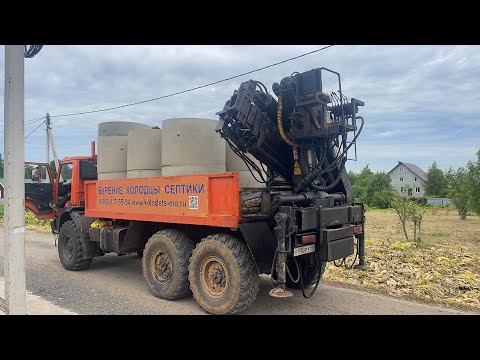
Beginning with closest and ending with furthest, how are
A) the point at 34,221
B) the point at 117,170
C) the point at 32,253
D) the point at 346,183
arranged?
the point at 346,183 → the point at 117,170 → the point at 32,253 → the point at 34,221

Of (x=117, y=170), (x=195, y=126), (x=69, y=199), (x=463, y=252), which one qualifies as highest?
(x=195, y=126)

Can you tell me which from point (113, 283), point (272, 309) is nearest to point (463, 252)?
point (272, 309)

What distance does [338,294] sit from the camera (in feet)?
21.4

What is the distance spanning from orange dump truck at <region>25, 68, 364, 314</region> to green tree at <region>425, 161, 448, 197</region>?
2283 inches

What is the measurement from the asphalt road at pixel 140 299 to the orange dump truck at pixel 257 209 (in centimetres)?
33

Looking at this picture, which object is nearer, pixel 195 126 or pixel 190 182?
pixel 190 182

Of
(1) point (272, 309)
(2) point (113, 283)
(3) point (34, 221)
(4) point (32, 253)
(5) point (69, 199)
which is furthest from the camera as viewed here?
(3) point (34, 221)

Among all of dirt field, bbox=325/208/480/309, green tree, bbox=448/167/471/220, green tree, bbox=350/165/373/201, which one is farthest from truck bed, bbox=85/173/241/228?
green tree, bbox=350/165/373/201

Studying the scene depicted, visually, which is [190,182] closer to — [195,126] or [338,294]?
→ [195,126]

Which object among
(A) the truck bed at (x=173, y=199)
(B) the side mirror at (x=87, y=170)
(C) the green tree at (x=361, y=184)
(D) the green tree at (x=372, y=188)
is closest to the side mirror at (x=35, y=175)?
(B) the side mirror at (x=87, y=170)

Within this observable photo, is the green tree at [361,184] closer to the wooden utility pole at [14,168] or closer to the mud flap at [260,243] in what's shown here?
the mud flap at [260,243]

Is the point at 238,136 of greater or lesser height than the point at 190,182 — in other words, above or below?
above

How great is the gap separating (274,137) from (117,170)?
3566mm

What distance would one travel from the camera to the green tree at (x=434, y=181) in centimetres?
5783
